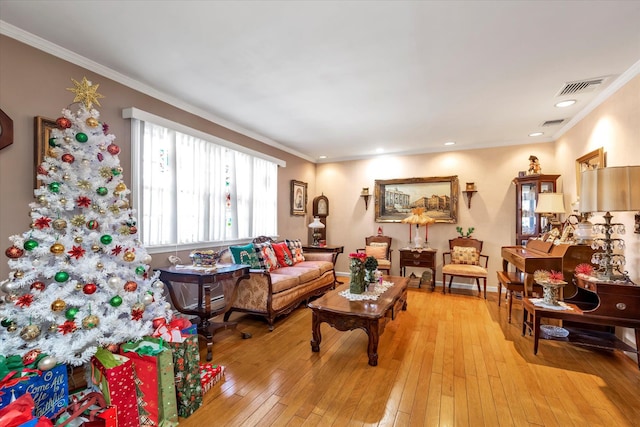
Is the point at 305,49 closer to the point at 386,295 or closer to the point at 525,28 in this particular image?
the point at 525,28

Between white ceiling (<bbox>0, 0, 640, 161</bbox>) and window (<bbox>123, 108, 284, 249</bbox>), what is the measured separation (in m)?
0.43

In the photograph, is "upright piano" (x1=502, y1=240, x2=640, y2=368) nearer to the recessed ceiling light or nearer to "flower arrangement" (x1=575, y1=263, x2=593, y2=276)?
"flower arrangement" (x1=575, y1=263, x2=593, y2=276)

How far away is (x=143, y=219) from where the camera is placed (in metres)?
3.07

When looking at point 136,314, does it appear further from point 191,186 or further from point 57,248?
point 191,186

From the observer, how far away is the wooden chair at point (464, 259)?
15.3ft

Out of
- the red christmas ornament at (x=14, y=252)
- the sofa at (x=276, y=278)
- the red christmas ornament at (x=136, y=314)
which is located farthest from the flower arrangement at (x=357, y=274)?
the red christmas ornament at (x=14, y=252)

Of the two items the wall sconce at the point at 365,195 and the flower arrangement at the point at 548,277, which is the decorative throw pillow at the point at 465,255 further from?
the flower arrangement at the point at 548,277

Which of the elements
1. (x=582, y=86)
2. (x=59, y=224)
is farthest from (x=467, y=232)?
(x=59, y=224)

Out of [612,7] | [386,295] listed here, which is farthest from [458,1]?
[386,295]

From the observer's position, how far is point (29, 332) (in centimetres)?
171

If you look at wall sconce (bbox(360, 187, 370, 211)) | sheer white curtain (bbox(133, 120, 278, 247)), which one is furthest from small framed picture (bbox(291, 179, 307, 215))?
wall sconce (bbox(360, 187, 370, 211))

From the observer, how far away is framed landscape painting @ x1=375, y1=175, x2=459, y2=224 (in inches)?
213

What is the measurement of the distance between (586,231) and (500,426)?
88.1 inches

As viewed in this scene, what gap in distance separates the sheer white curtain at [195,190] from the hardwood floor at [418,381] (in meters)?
1.37
